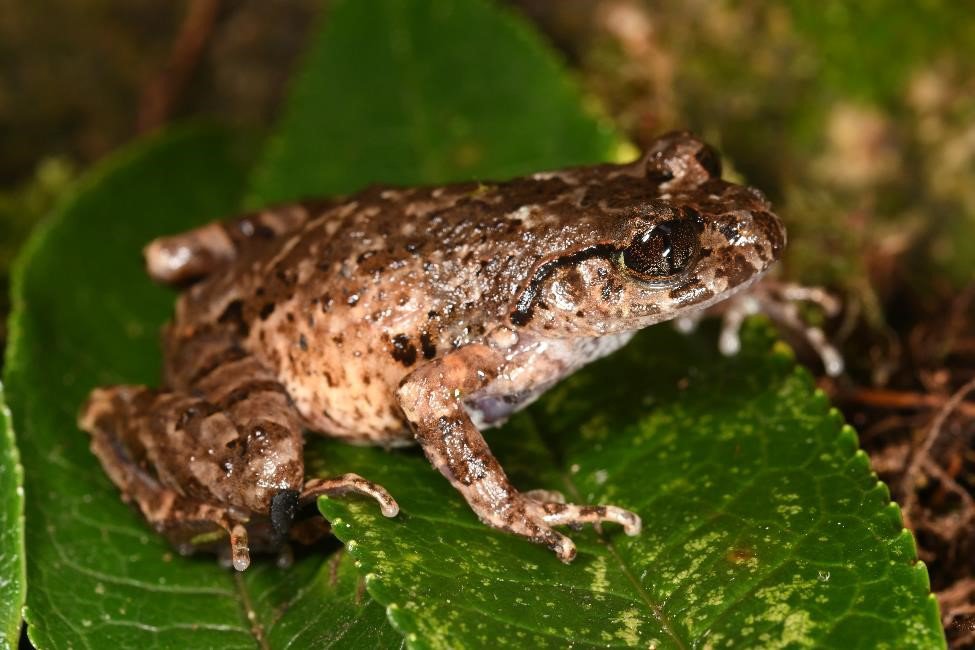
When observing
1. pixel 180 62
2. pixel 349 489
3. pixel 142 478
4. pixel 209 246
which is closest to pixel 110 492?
pixel 142 478

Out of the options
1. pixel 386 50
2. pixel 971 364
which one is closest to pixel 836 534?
pixel 971 364

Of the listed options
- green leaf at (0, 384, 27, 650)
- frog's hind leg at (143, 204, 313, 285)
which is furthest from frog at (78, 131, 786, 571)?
green leaf at (0, 384, 27, 650)

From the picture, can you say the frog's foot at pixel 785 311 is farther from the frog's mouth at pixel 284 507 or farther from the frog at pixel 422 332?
the frog's mouth at pixel 284 507

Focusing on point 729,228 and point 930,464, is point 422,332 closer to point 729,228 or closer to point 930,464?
point 729,228

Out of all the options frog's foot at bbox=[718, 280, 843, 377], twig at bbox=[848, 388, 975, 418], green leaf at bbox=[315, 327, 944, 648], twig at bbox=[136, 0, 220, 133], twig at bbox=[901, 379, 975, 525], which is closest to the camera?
green leaf at bbox=[315, 327, 944, 648]

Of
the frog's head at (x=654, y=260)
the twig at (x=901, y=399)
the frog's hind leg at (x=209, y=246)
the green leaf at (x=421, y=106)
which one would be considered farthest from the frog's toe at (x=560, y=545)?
the green leaf at (x=421, y=106)

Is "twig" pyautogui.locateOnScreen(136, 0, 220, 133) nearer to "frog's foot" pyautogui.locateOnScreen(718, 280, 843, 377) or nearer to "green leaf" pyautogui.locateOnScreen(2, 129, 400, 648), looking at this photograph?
"green leaf" pyautogui.locateOnScreen(2, 129, 400, 648)
